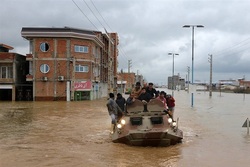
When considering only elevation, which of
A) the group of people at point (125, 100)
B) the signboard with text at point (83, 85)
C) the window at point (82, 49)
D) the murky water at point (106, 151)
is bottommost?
the murky water at point (106, 151)

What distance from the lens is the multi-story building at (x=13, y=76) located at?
1839 inches

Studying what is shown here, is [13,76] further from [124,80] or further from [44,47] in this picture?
[124,80]

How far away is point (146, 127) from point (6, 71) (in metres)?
39.8

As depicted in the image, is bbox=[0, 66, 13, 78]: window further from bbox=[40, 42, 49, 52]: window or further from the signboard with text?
the signboard with text

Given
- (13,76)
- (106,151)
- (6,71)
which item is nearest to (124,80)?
(6,71)

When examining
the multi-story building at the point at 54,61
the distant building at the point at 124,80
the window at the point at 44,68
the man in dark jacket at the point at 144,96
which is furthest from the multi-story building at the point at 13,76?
the distant building at the point at 124,80

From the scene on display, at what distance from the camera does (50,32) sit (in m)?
45.4

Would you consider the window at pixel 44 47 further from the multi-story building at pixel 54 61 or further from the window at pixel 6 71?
the window at pixel 6 71

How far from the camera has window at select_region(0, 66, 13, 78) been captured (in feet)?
156

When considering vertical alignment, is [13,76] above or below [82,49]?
below

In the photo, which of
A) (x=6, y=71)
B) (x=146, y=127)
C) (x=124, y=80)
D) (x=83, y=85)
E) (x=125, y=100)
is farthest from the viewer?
(x=124, y=80)

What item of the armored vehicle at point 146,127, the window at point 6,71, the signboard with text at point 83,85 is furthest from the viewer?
the window at point 6,71

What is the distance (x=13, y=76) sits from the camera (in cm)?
4700

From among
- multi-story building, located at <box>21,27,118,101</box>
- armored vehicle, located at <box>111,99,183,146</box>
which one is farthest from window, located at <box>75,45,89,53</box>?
armored vehicle, located at <box>111,99,183,146</box>
